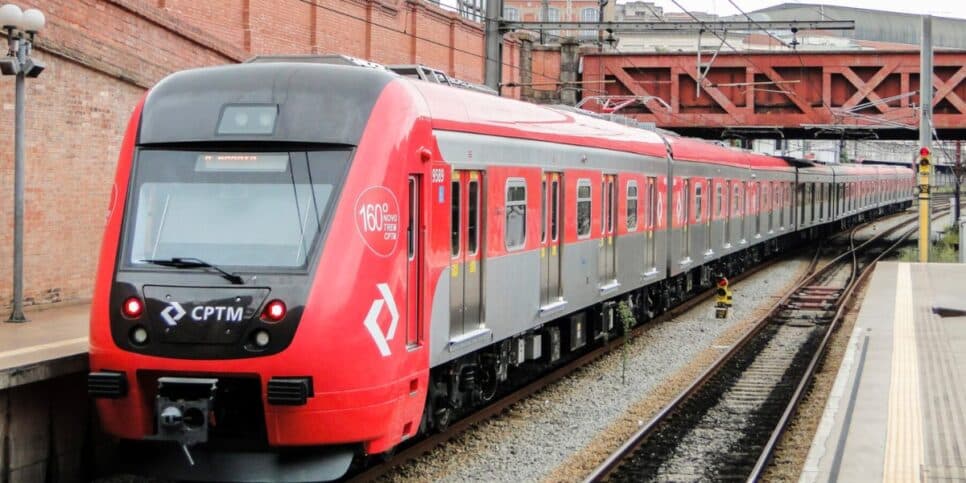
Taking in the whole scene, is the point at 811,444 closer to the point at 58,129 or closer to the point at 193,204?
the point at 193,204

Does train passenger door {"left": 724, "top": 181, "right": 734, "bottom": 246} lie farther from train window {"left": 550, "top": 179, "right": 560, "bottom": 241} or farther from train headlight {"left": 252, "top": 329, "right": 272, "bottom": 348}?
train headlight {"left": 252, "top": 329, "right": 272, "bottom": 348}

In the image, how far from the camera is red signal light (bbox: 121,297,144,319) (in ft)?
27.0

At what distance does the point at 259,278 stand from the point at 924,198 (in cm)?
2486

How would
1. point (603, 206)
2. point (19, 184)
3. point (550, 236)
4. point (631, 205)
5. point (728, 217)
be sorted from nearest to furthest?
point (19, 184)
point (550, 236)
point (603, 206)
point (631, 205)
point (728, 217)

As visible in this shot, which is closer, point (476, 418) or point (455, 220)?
point (455, 220)

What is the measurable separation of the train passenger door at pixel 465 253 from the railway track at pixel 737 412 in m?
1.67

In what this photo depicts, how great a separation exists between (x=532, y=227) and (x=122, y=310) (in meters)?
5.19

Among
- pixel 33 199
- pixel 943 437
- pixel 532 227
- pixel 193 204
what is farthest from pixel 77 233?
pixel 943 437

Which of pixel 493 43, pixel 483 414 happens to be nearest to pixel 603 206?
pixel 483 414

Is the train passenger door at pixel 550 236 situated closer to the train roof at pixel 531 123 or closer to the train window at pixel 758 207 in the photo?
the train roof at pixel 531 123

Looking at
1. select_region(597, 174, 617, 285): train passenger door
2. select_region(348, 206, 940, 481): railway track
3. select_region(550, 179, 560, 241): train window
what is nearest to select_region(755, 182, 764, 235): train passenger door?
select_region(348, 206, 940, 481): railway track

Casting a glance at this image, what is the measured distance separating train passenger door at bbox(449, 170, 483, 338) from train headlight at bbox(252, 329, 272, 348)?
2.38 m

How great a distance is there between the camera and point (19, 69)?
41.5ft

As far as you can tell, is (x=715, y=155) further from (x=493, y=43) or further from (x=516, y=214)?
(x=516, y=214)
